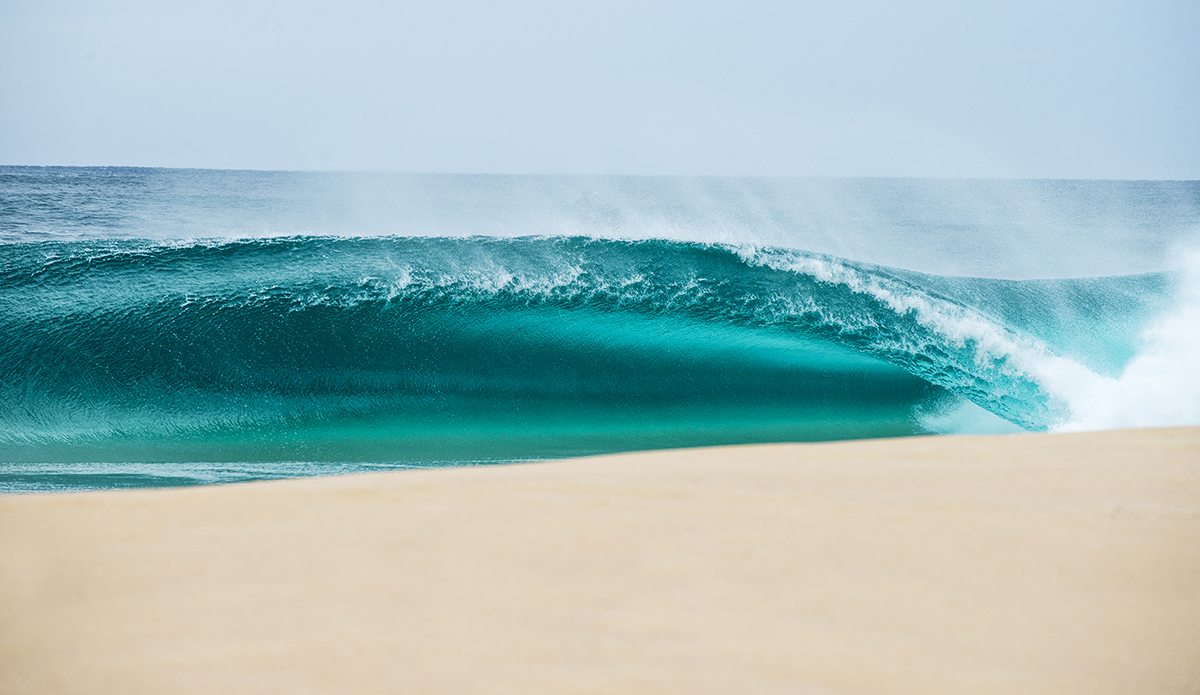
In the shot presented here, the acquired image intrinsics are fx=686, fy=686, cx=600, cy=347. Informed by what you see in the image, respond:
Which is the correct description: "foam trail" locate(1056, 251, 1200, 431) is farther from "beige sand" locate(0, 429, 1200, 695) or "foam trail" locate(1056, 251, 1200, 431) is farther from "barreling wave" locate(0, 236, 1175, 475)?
"beige sand" locate(0, 429, 1200, 695)

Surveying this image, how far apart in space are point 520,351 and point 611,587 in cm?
539

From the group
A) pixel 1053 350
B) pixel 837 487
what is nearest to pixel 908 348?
pixel 1053 350

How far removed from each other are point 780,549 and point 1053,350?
6.28m

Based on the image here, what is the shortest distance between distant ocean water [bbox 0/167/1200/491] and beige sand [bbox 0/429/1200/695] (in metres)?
3.00

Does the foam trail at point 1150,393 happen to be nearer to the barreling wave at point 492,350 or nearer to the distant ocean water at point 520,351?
the distant ocean water at point 520,351

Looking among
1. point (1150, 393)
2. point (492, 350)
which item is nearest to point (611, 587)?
point (492, 350)

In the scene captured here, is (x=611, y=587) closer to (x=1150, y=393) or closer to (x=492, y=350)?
(x=492, y=350)

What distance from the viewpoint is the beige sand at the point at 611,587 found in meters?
1.25

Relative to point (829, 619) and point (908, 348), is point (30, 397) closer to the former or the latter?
point (829, 619)

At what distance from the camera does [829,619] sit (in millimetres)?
1395

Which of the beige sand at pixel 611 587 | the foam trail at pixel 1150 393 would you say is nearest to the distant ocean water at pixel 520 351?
the foam trail at pixel 1150 393

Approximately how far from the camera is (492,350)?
6754 mm

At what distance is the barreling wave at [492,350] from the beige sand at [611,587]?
3260 millimetres

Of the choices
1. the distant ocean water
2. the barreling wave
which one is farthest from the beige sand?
the barreling wave
